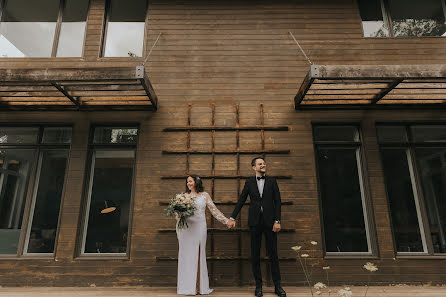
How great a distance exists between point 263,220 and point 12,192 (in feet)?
16.9

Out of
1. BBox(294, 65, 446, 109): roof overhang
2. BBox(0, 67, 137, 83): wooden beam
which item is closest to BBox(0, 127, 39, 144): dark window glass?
BBox(0, 67, 137, 83): wooden beam

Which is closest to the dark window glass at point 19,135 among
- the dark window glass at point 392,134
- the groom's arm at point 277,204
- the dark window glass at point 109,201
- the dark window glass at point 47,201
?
the dark window glass at point 47,201

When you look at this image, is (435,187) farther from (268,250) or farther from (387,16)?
(387,16)

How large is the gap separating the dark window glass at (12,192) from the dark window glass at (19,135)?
7.8 inches

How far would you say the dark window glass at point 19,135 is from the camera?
622 cm

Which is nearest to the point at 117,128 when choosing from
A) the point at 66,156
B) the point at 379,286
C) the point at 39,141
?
the point at 66,156

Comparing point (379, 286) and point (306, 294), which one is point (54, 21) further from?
point (379, 286)

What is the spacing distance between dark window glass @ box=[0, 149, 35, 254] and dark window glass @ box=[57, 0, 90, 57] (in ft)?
8.02

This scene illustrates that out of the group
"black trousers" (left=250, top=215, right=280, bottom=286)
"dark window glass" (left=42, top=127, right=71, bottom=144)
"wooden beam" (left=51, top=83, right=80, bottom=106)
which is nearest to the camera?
"black trousers" (left=250, top=215, right=280, bottom=286)

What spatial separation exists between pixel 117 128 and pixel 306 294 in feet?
15.9

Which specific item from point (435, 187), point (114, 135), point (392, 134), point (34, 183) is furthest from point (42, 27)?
point (435, 187)

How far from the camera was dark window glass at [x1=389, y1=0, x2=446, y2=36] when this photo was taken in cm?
679

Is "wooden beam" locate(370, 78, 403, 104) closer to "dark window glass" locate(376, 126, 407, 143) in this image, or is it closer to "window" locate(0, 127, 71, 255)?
"dark window glass" locate(376, 126, 407, 143)

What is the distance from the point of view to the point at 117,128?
6.30m
